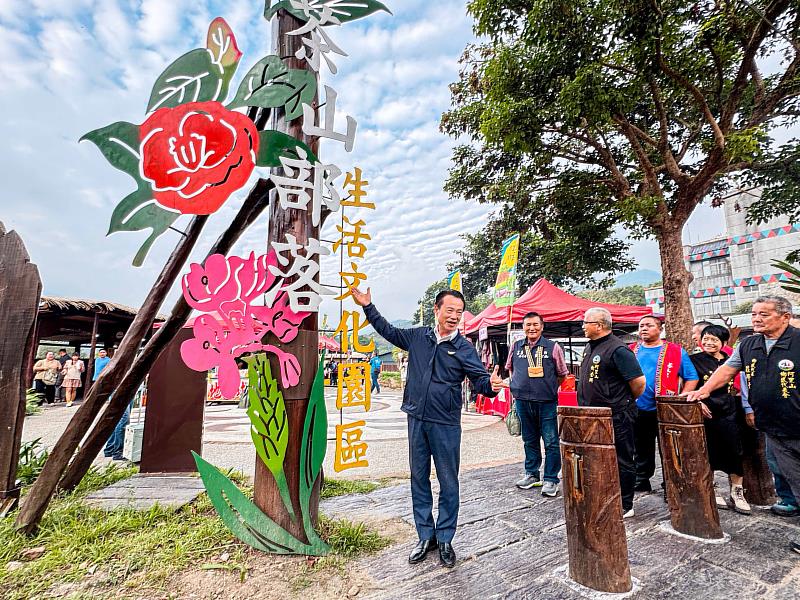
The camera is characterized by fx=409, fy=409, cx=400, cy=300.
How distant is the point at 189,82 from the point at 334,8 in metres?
1.24

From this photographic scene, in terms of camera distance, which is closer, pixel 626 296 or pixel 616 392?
pixel 616 392

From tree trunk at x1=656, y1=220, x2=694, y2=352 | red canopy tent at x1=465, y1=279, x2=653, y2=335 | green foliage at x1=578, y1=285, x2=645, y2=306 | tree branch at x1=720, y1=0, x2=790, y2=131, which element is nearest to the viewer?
tree branch at x1=720, y1=0, x2=790, y2=131

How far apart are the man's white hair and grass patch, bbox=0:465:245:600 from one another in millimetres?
3083

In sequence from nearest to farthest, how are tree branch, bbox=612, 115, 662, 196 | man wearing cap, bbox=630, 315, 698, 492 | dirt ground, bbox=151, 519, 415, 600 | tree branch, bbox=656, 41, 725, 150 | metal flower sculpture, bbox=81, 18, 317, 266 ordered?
1. dirt ground, bbox=151, 519, 415, 600
2. metal flower sculpture, bbox=81, 18, 317, 266
3. man wearing cap, bbox=630, 315, 698, 492
4. tree branch, bbox=656, 41, 725, 150
5. tree branch, bbox=612, 115, 662, 196

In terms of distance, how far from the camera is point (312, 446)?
276 centimetres

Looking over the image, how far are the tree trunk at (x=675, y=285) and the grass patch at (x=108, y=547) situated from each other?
761cm

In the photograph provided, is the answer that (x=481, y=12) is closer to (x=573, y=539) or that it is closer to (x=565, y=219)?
(x=565, y=219)

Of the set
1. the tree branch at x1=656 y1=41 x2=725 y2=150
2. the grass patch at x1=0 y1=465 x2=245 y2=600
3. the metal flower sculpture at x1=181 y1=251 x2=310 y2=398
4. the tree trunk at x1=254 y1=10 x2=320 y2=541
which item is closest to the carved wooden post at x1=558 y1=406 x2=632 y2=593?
the tree trunk at x1=254 y1=10 x2=320 y2=541

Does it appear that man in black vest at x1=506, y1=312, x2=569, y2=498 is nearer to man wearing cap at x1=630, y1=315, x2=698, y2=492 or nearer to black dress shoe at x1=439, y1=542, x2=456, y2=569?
man wearing cap at x1=630, y1=315, x2=698, y2=492

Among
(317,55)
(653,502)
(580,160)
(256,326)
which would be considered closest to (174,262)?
(256,326)

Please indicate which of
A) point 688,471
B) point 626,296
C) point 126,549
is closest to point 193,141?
point 126,549

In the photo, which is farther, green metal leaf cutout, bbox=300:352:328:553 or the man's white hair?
the man's white hair

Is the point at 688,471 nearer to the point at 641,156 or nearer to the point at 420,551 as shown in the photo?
the point at 420,551

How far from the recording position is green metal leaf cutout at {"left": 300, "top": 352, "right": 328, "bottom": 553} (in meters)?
2.67
